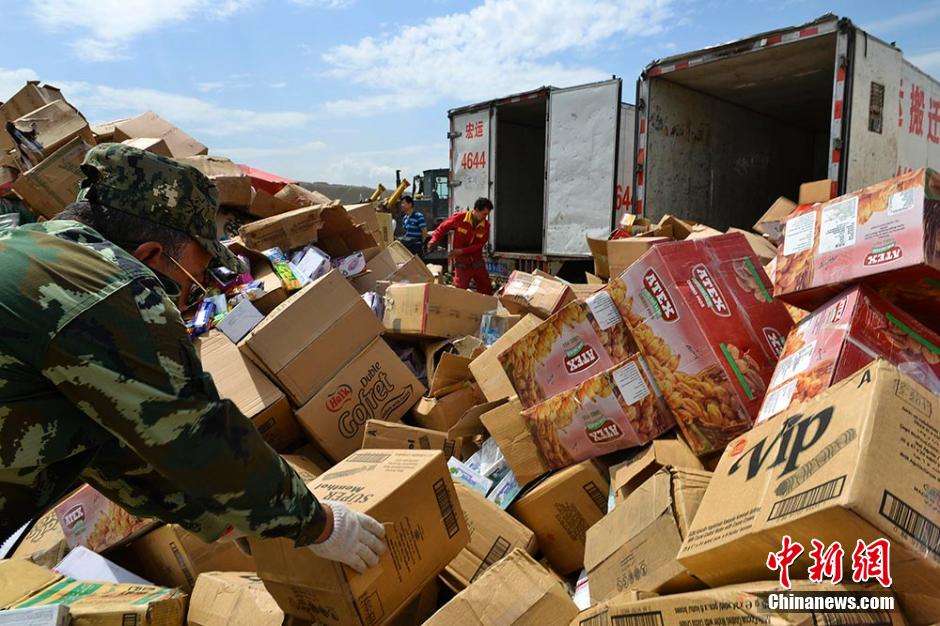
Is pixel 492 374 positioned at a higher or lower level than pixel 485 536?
higher

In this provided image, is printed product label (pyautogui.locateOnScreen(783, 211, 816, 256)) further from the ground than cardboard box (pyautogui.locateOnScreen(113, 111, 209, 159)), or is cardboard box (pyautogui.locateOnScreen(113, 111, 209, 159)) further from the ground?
cardboard box (pyautogui.locateOnScreen(113, 111, 209, 159))

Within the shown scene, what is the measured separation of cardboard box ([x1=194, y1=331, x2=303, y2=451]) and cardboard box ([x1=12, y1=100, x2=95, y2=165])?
10.7ft

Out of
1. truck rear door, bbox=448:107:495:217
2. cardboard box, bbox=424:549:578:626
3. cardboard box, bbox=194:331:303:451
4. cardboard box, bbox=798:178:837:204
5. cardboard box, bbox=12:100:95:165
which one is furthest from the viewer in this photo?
truck rear door, bbox=448:107:495:217

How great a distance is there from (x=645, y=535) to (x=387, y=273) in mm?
3189

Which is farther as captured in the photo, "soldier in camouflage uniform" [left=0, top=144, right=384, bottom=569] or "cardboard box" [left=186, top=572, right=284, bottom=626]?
"cardboard box" [left=186, top=572, right=284, bottom=626]

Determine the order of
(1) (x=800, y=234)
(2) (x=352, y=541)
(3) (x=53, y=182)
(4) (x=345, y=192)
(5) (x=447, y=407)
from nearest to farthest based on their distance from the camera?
(2) (x=352, y=541), (1) (x=800, y=234), (5) (x=447, y=407), (3) (x=53, y=182), (4) (x=345, y=192)

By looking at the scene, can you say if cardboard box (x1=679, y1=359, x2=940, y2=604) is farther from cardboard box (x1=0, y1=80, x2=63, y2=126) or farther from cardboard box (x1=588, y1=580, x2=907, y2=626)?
cardboard box (x1=0, y1=80, x2=63, y2=126)

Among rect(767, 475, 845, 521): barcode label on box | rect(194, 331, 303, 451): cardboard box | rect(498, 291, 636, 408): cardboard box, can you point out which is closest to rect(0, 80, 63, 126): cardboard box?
rect(194, 331, 303, 451): cardboard box

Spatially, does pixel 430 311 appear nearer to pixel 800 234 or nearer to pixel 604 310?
pixel 604 310

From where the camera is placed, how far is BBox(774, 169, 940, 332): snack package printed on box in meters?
1.63

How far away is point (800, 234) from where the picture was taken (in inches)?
79.3

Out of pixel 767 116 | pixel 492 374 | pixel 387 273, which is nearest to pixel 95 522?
pixel 492 374

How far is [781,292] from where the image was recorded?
1991 mm

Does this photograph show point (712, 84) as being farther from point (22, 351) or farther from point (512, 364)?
point (22, 351)
